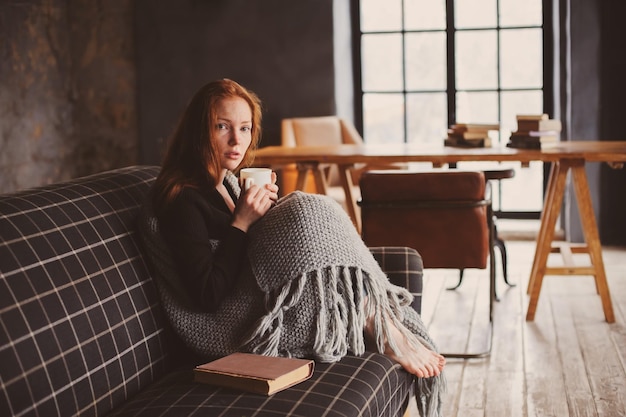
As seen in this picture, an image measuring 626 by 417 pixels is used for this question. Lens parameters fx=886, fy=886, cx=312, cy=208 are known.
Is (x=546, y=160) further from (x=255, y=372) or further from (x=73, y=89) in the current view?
(x=73, y=89)

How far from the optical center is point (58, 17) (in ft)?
21.7

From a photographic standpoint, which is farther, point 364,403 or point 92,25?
point 92,25

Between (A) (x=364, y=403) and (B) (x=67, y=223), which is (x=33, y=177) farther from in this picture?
(A) (x=364, y=403)

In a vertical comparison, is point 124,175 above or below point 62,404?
above

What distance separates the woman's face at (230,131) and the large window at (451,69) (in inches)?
177

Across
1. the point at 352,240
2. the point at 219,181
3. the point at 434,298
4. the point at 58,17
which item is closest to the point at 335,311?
the point at 352,240

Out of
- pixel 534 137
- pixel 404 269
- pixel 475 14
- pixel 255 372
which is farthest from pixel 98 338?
pixel 475 14

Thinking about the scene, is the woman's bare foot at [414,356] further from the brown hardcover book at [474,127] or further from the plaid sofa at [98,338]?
the brown hardcover book at [474,127]

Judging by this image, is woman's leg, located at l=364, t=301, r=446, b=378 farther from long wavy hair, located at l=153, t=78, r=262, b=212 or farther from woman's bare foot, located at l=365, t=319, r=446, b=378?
long wavy hair, located at l=153, t=78, r=262, b=212

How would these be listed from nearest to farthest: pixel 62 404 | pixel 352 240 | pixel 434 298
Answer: pixel 62 404, pixel 352 240, pixel 434 298

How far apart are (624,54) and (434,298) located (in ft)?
7.96

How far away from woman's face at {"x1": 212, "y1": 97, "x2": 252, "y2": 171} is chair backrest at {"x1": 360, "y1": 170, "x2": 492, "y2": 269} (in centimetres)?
144

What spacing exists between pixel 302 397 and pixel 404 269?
0.84 meters

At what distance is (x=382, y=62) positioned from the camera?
22.8 feet
